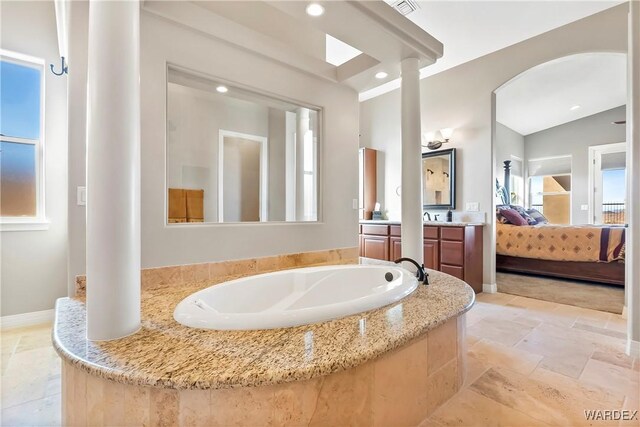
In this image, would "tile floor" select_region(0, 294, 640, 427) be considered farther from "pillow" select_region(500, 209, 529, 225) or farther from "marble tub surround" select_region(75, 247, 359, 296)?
"pillow" select_region(500, 209, 529, 225)

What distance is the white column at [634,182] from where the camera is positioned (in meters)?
1.95

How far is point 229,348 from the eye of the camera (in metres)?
1.00

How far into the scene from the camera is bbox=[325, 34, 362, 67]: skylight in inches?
131

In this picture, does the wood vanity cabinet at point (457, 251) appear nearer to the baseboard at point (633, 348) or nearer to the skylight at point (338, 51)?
the baseboard at point (633, 348)

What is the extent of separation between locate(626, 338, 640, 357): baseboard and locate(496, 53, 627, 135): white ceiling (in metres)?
2.85

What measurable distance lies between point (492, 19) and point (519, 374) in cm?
326

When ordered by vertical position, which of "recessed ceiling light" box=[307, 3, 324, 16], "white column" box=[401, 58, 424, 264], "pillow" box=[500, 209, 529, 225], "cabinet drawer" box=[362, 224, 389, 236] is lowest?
"cabinet drawer" box=[362, 224, 389, 236]

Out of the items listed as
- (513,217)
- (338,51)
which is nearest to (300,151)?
(338,51)

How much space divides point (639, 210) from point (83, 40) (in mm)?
3542

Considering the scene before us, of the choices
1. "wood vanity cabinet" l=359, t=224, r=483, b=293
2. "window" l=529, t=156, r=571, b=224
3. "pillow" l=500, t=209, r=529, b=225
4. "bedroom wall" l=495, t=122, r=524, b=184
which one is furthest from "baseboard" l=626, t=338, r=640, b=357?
"window" l=529, t=156, r=571, b=224

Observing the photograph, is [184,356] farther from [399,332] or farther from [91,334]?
[399,332]

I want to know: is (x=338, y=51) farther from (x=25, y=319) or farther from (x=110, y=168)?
(x=25, y=319)

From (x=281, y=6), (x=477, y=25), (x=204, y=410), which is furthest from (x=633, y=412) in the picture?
(x=477, y=25)

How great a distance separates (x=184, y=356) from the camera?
0.94m
